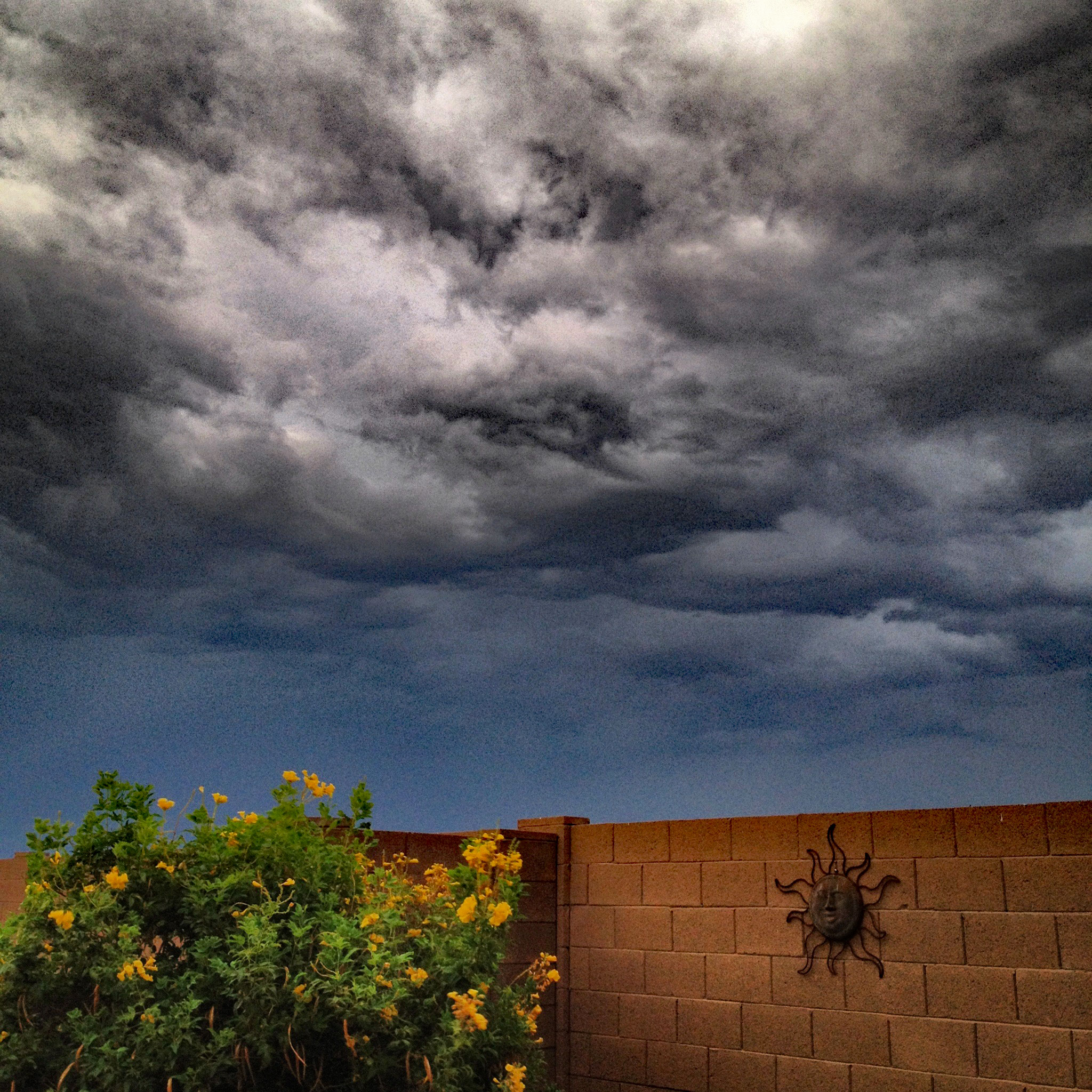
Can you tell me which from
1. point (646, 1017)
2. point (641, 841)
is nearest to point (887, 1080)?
point (646, 1017)

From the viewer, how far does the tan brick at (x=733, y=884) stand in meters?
5.91

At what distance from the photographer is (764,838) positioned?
19.5ft

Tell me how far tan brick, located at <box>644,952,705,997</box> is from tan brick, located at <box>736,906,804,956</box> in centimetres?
30

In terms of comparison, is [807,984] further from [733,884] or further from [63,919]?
[63,919]

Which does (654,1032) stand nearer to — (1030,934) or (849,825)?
(849,825)

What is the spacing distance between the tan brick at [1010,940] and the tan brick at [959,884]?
0.07 meters

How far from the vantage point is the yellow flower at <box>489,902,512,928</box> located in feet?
11.5

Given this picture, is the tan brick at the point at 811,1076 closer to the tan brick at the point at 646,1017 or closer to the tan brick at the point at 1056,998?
the tan brick at the point at 646,1017

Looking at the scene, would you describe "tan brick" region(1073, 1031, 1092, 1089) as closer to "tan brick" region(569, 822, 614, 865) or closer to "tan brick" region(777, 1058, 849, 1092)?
"tan brick" region(777, 1058, 849, 1092)

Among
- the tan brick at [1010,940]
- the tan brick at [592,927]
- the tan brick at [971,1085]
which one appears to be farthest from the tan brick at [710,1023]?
the tan brick at [1010,940]

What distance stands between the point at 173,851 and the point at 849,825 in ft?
11.5

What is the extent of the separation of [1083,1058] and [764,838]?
179 cm

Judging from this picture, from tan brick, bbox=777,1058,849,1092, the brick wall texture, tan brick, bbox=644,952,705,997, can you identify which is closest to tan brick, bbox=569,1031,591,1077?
the brick wall texture

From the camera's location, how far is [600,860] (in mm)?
6684
